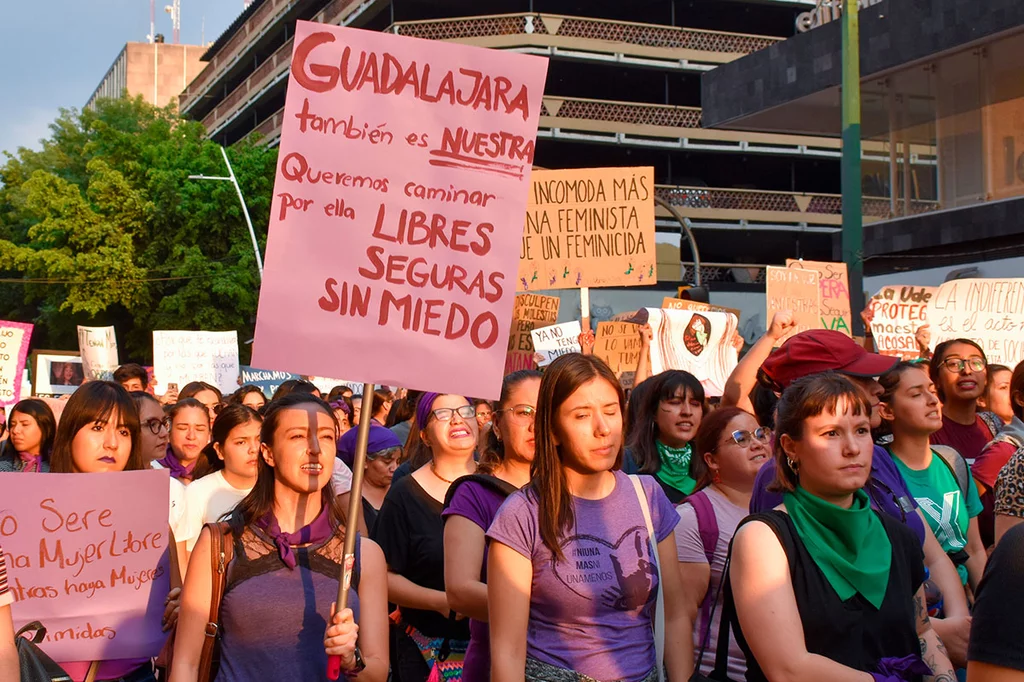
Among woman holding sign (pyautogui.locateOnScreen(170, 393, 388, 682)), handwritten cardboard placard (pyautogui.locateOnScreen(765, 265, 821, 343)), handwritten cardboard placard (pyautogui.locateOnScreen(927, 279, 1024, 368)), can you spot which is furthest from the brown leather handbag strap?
handwritten cardboard placard (pyautogui.locateOnScreen(927, 279, 1024, 368))

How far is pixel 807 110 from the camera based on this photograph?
918 inches

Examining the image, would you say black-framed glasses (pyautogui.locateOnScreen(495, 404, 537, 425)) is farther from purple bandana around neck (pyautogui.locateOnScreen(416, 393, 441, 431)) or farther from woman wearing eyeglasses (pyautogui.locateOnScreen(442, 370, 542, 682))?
purple bandana around neck (pyautogui.locateOnScreen(416, 393, 441, 431))

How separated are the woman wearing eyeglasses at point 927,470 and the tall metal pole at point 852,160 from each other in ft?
25.3

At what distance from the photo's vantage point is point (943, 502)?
4977 millimetres

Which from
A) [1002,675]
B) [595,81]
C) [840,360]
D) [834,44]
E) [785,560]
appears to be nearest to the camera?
[1002,675]

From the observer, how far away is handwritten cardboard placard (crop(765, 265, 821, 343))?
10633mm

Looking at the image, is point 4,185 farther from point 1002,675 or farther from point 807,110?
point 1002,675

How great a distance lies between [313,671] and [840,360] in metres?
2.18

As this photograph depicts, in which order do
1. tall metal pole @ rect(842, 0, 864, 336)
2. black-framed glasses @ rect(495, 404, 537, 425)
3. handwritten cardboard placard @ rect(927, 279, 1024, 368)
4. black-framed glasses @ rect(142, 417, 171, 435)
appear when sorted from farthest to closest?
tall metal pole @ rect(842, 0, 864, 336), handwritten cardboard placard @ rect(927, 279, 1024, 368), black-framed glasses @ rect(142, 417, 171, 435), black-framed glasses @ rect(495, 404, 537, 425)

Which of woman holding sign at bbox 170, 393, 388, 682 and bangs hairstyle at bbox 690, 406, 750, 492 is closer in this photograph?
woman holding sign at bbox 170, 393, 388, 682

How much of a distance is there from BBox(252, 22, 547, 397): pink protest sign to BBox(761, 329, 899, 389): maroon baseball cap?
4.39 ft

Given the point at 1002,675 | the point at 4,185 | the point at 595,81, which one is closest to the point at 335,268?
the point at 1002,675

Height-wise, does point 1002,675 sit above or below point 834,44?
below

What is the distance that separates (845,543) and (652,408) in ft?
8.05
